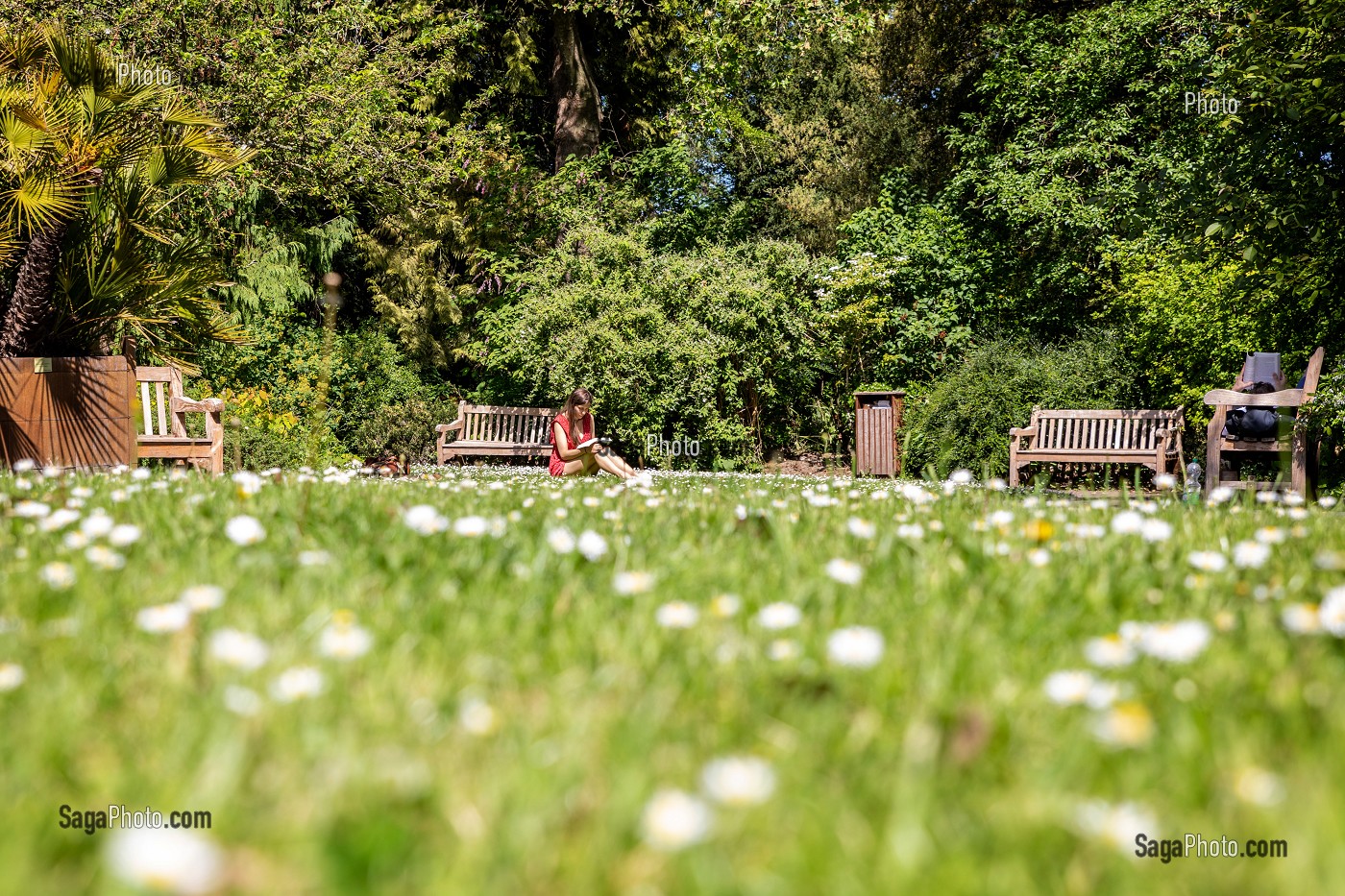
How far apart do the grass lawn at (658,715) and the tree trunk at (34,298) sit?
5.27 meters

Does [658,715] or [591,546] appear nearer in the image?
[658,715]

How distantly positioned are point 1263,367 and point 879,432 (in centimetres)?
594

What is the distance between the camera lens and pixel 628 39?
17.8 m

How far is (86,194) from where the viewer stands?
6.84 metres

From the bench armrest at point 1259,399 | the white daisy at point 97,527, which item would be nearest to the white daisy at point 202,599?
the white daisy at point 97,527

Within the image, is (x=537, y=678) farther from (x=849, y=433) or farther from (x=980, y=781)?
(x=849, y=433)

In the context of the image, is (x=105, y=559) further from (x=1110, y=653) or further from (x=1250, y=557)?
(x=1250, y=557)

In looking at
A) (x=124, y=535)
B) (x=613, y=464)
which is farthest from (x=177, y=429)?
(x=124, y=535)

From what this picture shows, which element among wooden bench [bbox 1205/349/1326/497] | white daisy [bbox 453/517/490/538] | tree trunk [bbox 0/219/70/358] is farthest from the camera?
wooden bench [bbox 1205/349/1326/497]

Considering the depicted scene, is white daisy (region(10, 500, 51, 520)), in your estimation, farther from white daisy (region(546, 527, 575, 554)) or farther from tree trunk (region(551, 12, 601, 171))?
tree trunk (region(551, 12, 601, 171))

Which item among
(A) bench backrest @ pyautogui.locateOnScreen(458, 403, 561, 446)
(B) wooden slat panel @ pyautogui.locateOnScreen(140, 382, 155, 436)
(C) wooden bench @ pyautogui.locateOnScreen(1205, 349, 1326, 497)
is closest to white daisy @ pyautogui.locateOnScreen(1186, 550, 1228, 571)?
(C) wooden bench @ pyautogui.locateOnScreen(1205, 349, 1326, 497)

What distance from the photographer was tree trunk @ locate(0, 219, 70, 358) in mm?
6840

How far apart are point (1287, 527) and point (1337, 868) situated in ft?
8.64

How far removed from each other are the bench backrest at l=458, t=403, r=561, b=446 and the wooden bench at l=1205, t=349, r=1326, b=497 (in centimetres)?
976
